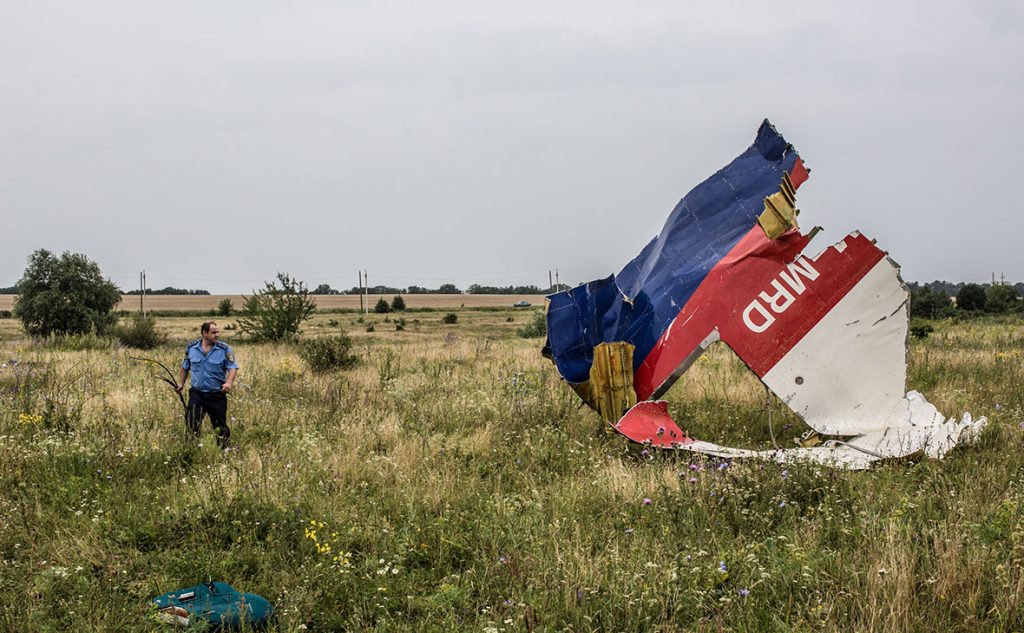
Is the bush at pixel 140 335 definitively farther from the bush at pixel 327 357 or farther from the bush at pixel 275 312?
the bush at pixel 327 357

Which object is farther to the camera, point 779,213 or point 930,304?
point 930,304

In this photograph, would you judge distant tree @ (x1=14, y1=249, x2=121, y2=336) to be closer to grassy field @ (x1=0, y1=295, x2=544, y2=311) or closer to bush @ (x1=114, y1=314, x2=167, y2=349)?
bush @ (x1=114, y1=314, x2=167, y2=349)

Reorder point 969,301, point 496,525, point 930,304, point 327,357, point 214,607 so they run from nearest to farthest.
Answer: point 214,607 < point 496,525 < point 327,357 < point 930,304 < point 969,301

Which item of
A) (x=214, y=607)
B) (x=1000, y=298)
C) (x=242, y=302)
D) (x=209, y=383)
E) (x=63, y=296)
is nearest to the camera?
(x=214, y=607)

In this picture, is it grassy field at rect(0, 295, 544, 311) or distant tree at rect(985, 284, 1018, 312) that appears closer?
distant tree at rect(985, 284, 1018, 312)

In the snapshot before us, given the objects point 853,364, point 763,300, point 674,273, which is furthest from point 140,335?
point 853,364

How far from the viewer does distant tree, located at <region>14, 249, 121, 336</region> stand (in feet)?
105

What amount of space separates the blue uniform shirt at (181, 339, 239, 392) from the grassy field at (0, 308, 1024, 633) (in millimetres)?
581

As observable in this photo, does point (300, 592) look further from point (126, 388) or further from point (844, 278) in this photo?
point (126, 388)

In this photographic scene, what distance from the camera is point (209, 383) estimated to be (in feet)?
25.1

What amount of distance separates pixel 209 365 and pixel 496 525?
171 inches

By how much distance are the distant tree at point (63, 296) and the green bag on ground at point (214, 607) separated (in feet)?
101

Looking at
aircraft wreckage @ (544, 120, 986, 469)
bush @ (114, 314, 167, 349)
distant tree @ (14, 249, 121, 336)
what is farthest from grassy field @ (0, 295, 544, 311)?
aircraft wreckage @ (544, 120, 986, 469)

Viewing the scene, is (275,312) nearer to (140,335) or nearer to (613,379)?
(140,335)
